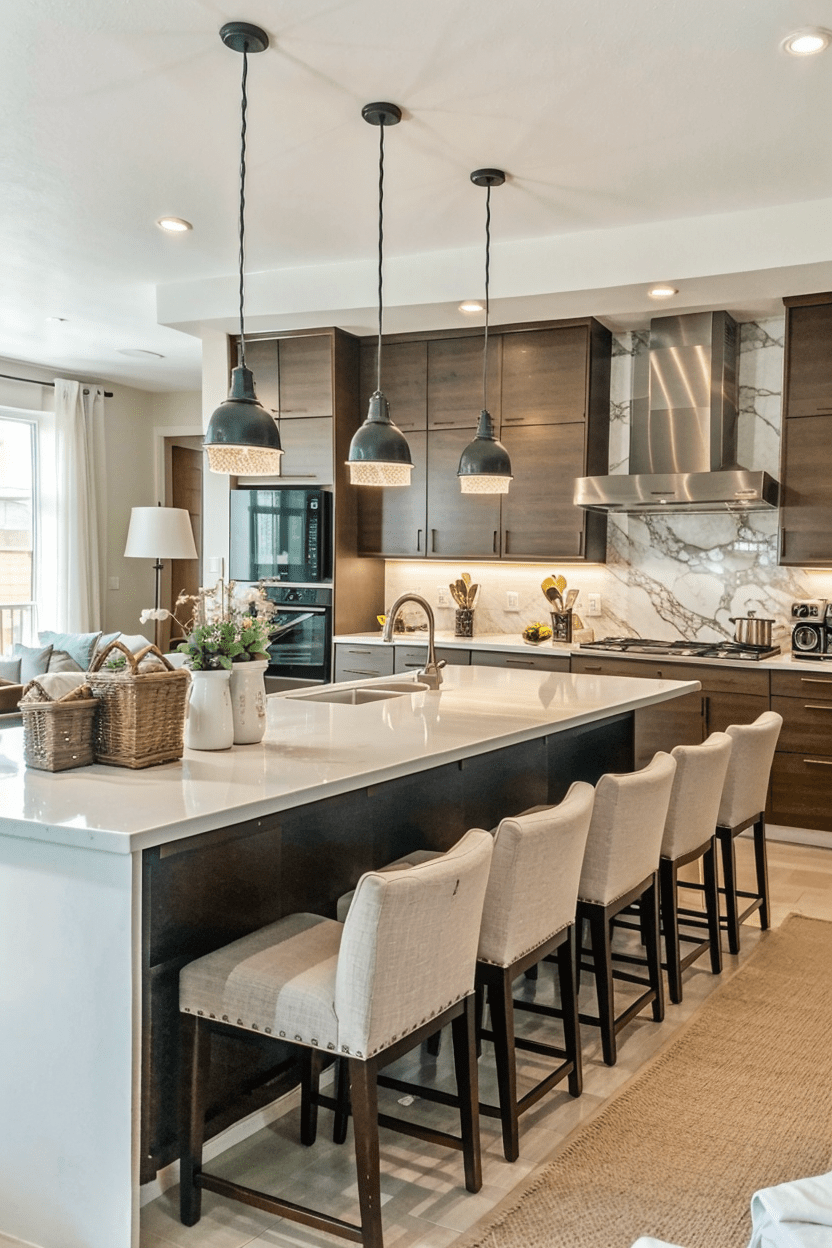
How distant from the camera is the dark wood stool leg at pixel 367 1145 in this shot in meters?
1.79

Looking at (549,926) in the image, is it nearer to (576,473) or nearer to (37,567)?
(576,473)

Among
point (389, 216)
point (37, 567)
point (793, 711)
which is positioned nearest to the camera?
point (389, 216)

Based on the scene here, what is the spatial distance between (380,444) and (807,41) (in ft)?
5.70

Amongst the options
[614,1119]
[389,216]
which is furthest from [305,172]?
[614,1119]

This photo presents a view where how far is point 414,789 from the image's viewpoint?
9.36 feet

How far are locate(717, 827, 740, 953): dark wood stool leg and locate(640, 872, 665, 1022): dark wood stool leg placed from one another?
24.8 inches

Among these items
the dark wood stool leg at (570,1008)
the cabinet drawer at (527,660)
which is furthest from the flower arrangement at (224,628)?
the cabinet drawer at (527,660)

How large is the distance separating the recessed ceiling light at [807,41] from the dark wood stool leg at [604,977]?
2565 millimetres

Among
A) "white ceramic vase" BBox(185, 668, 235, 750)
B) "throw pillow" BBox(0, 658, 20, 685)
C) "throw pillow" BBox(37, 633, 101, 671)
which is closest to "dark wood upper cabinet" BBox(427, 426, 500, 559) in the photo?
"throw pillow" BBox(37, 633, 101, 671)

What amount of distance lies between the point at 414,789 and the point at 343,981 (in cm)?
109

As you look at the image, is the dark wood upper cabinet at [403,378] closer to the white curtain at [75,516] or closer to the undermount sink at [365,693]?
the undermount sink at [365,693]

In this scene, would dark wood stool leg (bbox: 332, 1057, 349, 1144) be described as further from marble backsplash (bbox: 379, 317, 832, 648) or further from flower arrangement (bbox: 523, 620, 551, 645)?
marble backsplash (bbox: 379, 317, 832, 648)

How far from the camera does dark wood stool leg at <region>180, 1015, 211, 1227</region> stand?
196 cm

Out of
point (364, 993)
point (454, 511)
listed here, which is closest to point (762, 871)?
point (364, 993)
